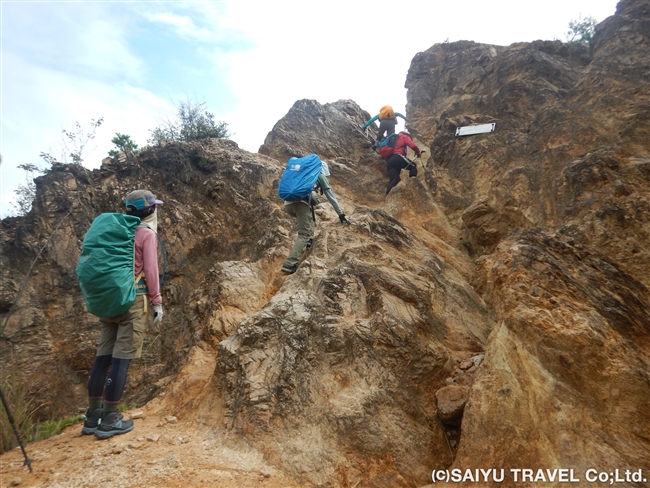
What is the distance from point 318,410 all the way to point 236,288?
319 centimetres

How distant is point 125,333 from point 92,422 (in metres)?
1.06

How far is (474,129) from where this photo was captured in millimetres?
10320

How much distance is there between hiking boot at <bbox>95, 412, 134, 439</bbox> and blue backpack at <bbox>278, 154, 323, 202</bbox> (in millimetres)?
4235

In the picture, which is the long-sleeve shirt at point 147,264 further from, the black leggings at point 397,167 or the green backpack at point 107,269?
the black leggings at point 397,167

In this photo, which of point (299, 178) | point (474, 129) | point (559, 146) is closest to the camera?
point (299, 178)

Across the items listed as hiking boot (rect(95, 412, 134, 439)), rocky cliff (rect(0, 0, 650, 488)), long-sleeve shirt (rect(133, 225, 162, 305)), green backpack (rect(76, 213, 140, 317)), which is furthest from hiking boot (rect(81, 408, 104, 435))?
long-sleeve shirt (rect(133, 225, 162, 305))

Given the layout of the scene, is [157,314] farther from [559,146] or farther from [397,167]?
[559,146]

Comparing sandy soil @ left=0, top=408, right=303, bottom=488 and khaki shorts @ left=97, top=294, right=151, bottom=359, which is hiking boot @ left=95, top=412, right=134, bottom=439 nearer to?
sandy soil @ left=0, top=408, right=303, bottom=488

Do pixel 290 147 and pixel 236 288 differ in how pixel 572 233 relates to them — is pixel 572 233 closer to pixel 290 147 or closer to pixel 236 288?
pixel 236 288

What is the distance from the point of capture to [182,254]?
8875 millimetres

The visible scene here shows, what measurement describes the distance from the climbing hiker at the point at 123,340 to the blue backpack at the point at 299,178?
275cm

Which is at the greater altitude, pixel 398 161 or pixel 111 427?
pixel 398 161

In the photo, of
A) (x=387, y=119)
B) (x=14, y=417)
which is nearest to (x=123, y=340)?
(x=14, y=417)

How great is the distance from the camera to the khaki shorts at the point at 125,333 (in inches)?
174
